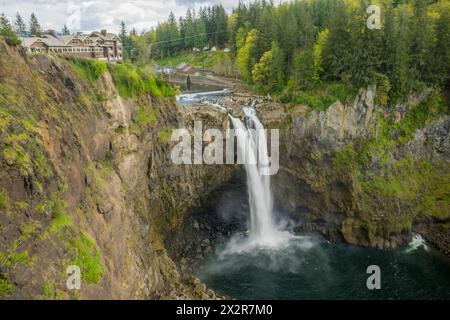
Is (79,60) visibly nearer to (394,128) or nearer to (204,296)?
(204,296)

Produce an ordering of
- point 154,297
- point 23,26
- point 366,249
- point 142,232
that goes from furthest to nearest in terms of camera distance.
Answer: point 23,26
point 366,249
point 142,232
point 154,297

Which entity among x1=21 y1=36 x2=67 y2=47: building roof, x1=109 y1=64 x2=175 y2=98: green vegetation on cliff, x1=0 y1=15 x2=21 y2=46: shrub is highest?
x1=21 y1=36 x2=67 y2=47: building roof

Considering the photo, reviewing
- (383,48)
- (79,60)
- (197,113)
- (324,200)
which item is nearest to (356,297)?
(324,200)

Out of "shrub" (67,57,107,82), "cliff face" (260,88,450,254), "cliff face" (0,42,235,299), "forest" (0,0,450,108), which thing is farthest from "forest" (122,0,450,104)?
"shrub" (67,57,107,82)

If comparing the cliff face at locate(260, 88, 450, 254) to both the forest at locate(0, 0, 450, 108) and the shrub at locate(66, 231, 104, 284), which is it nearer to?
the forest at locate(0, 0, 450, 108)

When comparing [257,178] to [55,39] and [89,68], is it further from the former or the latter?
[55,39]

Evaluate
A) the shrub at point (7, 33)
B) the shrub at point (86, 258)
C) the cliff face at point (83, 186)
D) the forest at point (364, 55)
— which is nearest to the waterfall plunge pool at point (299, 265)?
the cliff face at point (83, 186)

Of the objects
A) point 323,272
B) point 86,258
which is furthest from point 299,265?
point 86,258

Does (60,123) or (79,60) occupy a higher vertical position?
(79,60)
